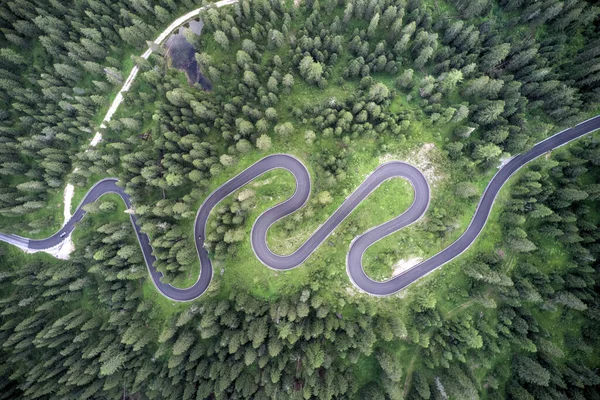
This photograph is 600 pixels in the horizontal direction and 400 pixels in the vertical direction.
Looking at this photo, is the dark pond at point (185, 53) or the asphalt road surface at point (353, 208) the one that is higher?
the dark pond at point (185, 53)

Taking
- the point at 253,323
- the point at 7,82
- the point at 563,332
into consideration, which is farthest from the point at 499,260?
the point at 7,82

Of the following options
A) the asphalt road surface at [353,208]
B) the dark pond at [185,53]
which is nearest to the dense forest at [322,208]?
the asphalt road surface at [353,208]

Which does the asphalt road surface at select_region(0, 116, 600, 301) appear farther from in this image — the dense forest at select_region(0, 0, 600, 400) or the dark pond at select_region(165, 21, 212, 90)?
the dark pond at select_region(165, 21, 212, 90)

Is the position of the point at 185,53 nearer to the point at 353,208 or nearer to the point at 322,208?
Result: the point at 322,208

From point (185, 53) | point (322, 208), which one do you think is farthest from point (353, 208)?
point (185, 53)

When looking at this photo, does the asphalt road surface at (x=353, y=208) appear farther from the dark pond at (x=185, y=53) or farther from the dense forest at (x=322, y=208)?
the dark pond at (x=185, y=53)

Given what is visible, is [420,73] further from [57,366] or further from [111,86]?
[57,366]

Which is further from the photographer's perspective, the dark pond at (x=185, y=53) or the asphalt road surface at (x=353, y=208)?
the dark pond at (x=185, y=53)

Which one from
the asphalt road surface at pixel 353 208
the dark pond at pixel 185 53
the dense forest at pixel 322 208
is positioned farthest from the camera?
the dark pond at pixel 185 53
